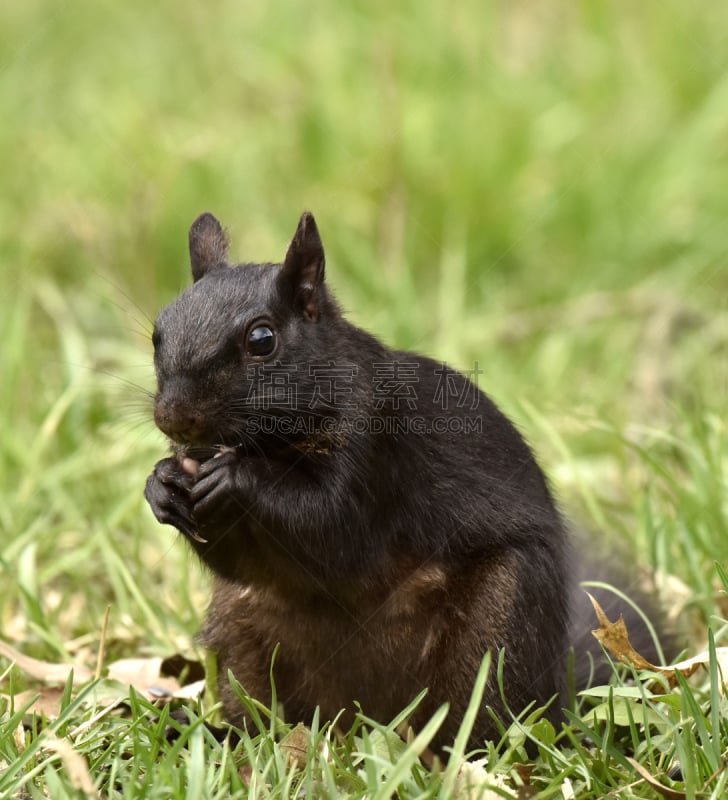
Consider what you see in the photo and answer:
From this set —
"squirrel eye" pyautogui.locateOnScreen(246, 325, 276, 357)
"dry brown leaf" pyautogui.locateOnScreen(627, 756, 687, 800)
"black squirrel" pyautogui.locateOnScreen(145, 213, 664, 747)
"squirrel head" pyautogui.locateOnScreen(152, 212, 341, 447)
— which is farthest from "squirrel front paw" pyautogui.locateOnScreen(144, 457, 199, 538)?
"dry brown leaf" pyautogui.locateOnScreen(627, 756, 687, 800)

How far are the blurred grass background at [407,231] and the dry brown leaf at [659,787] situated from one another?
4.12 ft

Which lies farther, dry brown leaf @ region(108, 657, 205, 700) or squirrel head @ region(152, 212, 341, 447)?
dry brown leaf @ region(108, 657, 205, 700)

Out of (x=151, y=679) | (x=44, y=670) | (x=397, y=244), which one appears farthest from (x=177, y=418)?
(x=397, y=244)

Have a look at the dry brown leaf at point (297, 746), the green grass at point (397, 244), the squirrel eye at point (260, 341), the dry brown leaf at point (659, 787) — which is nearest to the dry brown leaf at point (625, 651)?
the green grass at point (397, 244)

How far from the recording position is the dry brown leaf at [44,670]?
10.7 feet

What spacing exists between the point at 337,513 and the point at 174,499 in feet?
1.31

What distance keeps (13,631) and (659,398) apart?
2886 mm

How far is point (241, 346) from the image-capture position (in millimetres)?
2760

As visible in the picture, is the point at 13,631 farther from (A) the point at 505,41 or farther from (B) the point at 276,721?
(A) the point at 505,41

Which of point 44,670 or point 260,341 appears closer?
point 260,341

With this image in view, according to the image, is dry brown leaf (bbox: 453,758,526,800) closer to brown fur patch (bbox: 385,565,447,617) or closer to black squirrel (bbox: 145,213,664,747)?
black squirrel (bbox: 145,213,664,747)

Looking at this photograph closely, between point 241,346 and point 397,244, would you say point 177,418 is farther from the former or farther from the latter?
point 397,244

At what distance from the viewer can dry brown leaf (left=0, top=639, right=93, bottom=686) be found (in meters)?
3.27

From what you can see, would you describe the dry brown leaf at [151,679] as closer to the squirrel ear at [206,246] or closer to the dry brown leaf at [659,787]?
the squirrel ear at [206,246]
